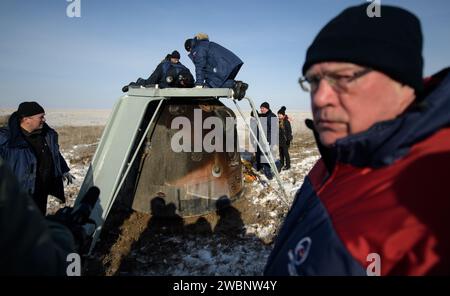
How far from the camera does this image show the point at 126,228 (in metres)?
6.30

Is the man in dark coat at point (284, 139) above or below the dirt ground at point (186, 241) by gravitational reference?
above

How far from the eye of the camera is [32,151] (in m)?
4.81

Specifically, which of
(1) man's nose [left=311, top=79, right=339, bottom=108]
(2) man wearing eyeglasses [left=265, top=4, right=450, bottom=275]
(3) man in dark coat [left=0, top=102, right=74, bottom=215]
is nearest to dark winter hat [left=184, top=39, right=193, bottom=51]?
(3) man in dark coat [left=0, top=102, right=74, bottom=215]

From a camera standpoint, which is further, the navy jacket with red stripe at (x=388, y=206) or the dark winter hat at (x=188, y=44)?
the dark winter hat at (x=188, y=44)

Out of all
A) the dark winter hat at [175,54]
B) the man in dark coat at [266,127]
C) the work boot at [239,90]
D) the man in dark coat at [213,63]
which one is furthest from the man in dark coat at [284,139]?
the dark winter hat at [175,54]

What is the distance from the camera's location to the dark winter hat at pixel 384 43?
132cm

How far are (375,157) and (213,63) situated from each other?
536cm

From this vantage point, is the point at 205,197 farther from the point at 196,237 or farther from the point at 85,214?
the point at 85,214

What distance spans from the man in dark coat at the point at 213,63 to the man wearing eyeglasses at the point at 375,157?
465 centimetres

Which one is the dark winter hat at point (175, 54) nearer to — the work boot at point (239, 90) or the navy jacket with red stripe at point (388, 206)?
the work boot at point (239, 90)

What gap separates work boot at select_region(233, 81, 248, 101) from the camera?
5898mm

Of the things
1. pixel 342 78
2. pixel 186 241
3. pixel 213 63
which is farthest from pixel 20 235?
pixel 213 63
